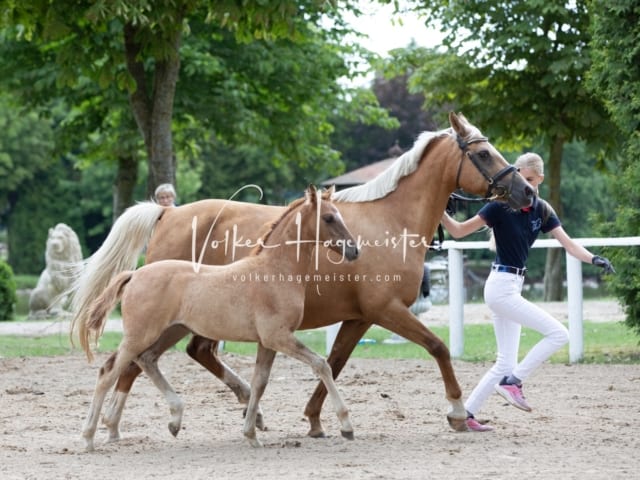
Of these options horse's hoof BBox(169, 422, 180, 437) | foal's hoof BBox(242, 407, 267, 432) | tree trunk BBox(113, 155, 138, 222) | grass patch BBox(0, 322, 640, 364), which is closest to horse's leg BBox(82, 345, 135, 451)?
horse's hoof BBox(169, 422, 180, 437)

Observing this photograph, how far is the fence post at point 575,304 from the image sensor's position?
38.8 feet

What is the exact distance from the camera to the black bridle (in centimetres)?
746

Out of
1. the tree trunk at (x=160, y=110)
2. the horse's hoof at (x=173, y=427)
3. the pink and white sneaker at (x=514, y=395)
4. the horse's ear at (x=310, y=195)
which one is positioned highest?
the tree trunk at (x=160, y=110)

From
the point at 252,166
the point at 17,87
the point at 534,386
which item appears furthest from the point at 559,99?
the point at 252,166

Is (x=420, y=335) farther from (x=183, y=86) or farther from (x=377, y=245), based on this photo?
(x=183, y=86)

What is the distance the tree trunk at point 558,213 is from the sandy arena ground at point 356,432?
1209 centimetres

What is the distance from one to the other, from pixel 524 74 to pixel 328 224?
54.1ft

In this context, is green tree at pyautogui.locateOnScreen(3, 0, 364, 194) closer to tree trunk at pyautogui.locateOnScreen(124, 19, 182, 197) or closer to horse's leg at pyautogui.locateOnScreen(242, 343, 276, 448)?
tree trunk at pyautogui.locateOnScreen(124, 19, 182, 197)

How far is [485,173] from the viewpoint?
7555 mm

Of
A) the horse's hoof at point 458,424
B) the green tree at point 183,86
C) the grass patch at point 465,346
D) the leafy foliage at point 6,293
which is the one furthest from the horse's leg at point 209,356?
the leafy foliage at point 6,293

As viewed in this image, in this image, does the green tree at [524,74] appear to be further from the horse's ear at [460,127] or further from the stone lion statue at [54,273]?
the horse's ear at [460,127]

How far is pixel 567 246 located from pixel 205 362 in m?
3.03

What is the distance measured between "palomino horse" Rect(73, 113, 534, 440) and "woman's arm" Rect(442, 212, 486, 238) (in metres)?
0.31

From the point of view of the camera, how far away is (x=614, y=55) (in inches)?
474
